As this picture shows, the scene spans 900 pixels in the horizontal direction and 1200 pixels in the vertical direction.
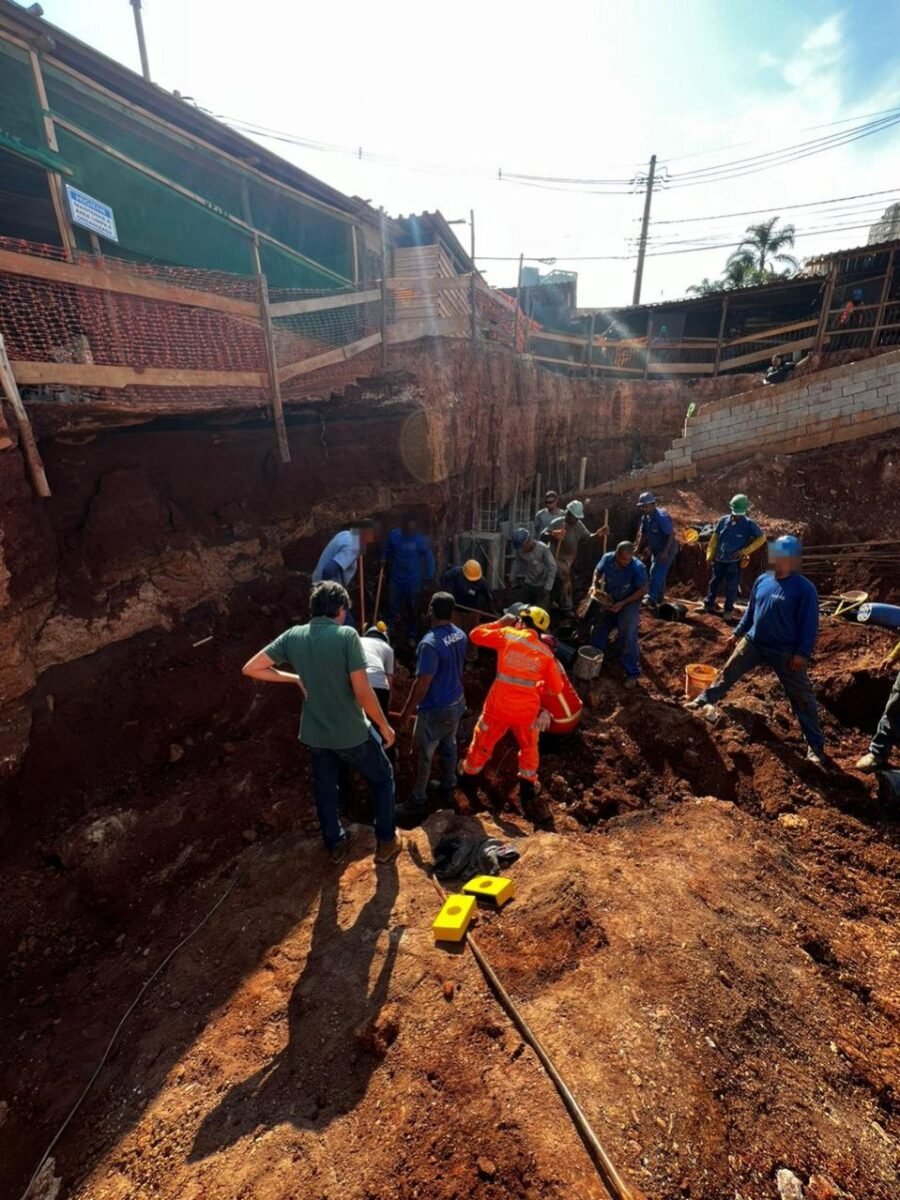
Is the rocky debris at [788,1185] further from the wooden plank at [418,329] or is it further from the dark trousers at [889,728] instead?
the wooden plank at [418,329]

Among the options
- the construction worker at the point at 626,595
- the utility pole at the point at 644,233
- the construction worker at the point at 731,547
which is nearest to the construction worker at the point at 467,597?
the construction worker at the point at 626,595

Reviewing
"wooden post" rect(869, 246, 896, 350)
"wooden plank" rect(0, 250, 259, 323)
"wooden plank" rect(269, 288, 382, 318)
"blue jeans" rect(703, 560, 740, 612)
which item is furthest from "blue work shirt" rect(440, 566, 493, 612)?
"wooden post" rect(869, 246, 896, 350)

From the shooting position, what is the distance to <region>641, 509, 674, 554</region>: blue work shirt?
7496mm

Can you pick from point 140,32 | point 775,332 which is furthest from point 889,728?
point 140,32

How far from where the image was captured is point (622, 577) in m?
6.26

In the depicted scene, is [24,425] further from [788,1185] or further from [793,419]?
[793,419]

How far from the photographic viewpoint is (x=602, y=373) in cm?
1902

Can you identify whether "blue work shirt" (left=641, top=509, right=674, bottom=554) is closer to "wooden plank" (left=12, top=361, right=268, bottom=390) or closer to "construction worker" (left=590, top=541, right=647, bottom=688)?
"construction worker" (left=590, top=541, right=647, bottom=688)

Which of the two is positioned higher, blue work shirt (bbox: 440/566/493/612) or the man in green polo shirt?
the man in green polo shirt

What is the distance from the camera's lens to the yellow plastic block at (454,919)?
9.02 feet

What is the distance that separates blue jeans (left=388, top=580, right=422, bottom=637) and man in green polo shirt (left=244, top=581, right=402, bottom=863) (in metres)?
3.74

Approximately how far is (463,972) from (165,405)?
5.29 meters

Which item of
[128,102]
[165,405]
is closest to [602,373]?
[128,102]

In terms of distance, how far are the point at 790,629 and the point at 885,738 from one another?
1.29 meters
